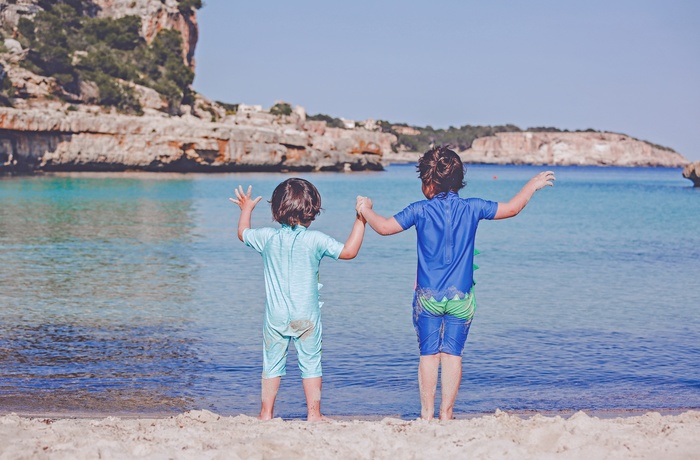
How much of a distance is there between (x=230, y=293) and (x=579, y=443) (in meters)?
9.19

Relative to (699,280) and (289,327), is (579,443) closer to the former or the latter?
(289,327)

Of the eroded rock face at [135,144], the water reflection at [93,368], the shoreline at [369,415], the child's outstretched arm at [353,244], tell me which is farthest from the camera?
the eroded rock face at [135,144]

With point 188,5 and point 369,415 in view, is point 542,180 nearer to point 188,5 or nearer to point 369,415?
point 369,415

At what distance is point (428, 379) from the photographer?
522 centimetres

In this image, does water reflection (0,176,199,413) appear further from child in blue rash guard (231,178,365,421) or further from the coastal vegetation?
the coastal vegetation

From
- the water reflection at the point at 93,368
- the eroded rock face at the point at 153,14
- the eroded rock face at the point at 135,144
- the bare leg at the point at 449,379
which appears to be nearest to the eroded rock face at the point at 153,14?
the eroded rock face at the point at 153,14

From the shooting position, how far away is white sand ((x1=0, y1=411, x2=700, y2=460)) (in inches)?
172

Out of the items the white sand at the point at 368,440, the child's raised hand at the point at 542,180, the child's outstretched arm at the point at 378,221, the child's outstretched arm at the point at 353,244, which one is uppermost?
the child's raised hand at the point at 542,180

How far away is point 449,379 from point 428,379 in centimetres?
13

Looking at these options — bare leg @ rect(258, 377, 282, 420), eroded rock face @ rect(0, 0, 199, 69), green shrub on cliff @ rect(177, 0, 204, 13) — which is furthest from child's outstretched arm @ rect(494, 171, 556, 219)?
green shrub on cliff @ rect(177, 0, 204, 13)

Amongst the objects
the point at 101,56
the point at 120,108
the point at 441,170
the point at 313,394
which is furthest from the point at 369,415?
the point at 101,56

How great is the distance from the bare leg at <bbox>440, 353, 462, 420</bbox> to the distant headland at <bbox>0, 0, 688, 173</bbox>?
52.4 metres

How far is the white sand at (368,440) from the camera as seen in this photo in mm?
4367

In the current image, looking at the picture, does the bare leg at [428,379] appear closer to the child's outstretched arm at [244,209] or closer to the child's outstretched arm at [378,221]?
the child's outstretched arm at [378,221]
